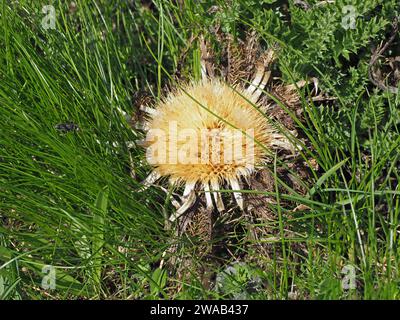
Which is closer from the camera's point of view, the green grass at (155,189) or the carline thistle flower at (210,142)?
the green grass at (155,189)

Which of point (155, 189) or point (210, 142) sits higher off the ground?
point (210, 142)

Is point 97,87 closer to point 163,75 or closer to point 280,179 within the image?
point 163,75

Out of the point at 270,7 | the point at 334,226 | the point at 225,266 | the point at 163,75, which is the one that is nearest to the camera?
the point at 334,226

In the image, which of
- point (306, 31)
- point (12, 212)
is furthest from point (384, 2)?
point (12, 212)

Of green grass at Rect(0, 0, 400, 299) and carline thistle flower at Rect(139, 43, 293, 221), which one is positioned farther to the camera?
carline thistle flower at Rect(139, 43, 293, 221)
